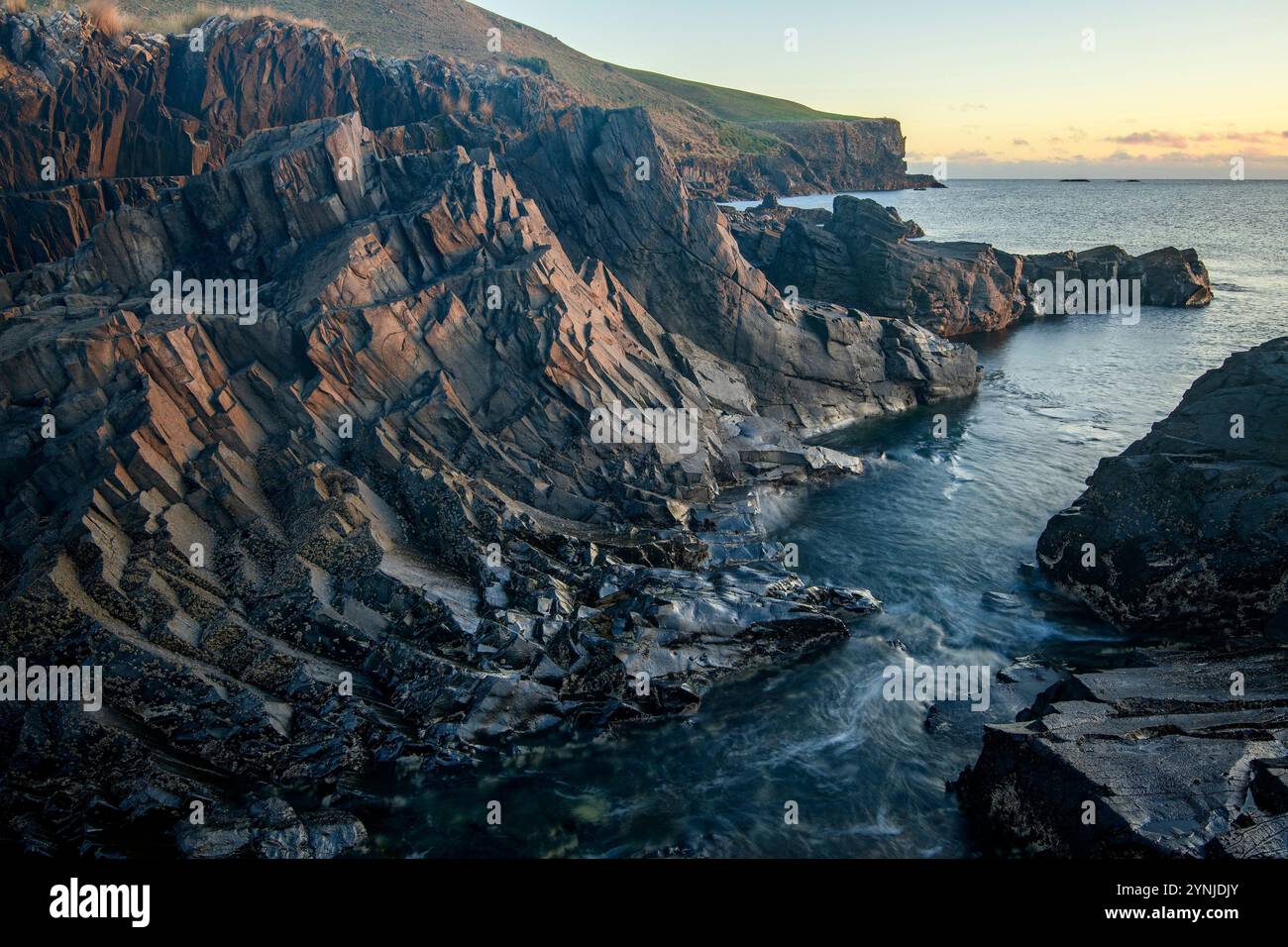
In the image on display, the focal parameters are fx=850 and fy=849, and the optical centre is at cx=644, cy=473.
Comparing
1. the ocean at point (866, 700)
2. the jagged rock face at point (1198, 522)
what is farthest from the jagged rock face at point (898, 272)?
the jagged rock face at point (1198, 522)

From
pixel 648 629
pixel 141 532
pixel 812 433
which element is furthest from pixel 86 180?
pixel 648 629

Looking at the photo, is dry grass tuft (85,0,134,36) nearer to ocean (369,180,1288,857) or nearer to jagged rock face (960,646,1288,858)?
ocean (369,180,1288,857)

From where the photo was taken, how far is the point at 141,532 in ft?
97.0

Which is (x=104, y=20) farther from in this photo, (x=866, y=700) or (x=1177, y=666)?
(x=1177, y=666)

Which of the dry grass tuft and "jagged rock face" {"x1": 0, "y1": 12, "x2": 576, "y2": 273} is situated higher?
the dry grass tuft

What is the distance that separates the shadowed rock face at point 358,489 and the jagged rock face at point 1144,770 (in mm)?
10452

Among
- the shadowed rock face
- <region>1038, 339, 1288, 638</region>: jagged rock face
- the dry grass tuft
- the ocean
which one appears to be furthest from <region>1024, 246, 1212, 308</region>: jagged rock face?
the dry grass tuft

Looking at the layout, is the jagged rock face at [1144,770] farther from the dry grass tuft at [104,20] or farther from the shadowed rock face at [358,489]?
the dry grass tuft at [104,20]

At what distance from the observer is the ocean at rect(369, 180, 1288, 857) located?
2427 centimetres

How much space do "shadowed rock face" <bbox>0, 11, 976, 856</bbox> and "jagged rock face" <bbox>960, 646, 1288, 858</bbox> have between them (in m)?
10.5

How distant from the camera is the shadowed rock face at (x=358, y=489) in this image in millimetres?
25781

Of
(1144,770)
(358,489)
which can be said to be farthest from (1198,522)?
(358,489)

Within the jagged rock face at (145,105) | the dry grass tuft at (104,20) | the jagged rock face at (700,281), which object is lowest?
the jagged rock face at (700,281)
